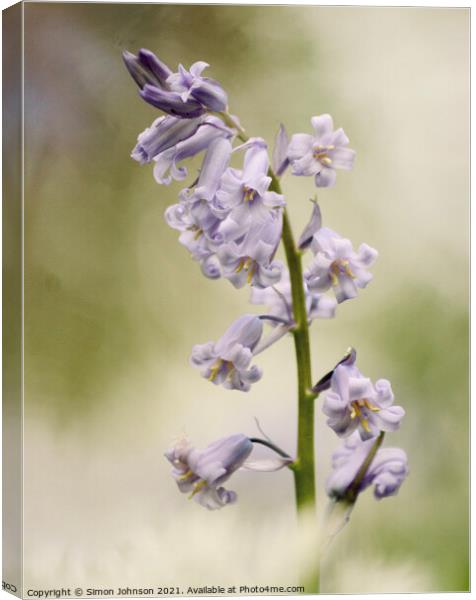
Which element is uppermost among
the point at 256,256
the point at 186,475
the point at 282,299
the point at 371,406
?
the point at 256,256

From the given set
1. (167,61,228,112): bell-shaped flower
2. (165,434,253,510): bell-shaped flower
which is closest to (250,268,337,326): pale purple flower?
(165,434,253,510): bell-shaped flower

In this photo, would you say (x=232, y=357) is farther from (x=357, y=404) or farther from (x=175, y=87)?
(x=175, y=87)

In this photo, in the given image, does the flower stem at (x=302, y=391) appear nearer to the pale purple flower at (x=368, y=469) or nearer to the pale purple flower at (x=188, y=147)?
the pale purple flower at (x=368, y=469)

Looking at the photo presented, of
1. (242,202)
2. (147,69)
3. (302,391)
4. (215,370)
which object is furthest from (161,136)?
(302,391)

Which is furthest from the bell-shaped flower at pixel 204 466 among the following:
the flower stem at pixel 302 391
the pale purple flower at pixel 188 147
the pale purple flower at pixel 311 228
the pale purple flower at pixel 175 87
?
the pale purple flower at pixel 175 87

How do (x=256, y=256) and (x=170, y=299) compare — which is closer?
(x=256, y=256)

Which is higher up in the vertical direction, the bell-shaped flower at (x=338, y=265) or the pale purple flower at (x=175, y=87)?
the pale purple flower at (x=175, y=87)
